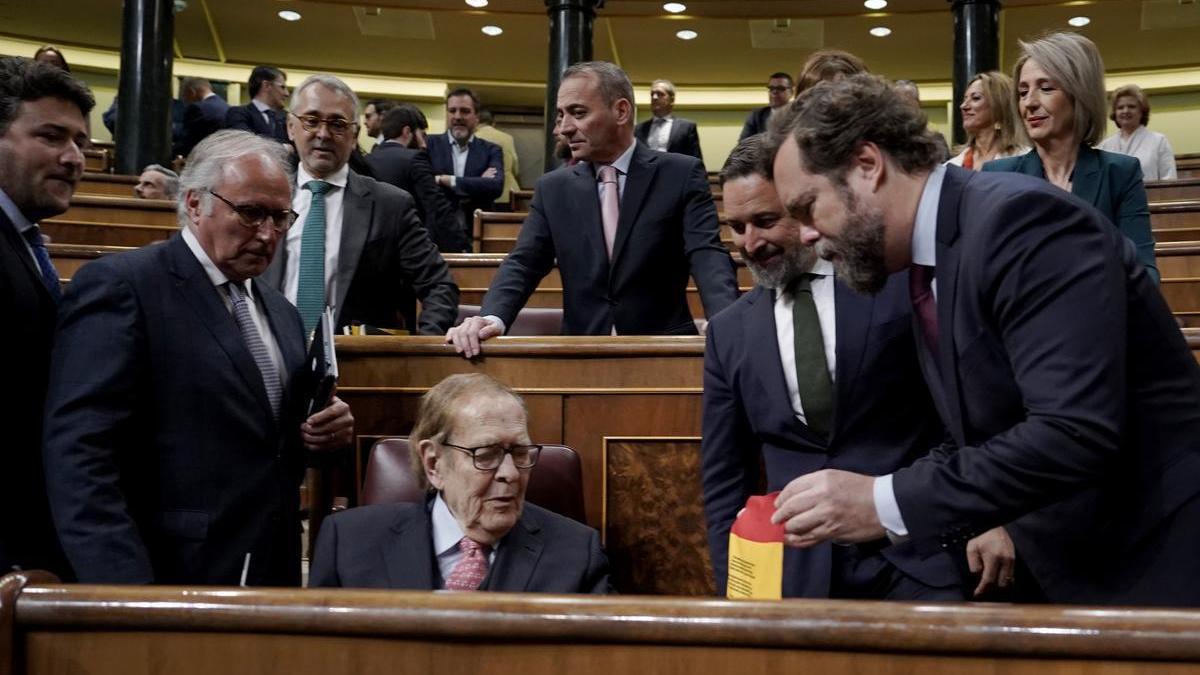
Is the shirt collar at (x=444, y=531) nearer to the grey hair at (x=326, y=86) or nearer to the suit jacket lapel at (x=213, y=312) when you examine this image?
the suit jacket lapel at (x=213, y=312)

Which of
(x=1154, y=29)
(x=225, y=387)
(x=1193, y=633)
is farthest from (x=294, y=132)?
(x=1154, y=29)

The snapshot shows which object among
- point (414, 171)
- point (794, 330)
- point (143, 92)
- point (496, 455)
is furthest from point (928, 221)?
point (143, 92)

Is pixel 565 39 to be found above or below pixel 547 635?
above

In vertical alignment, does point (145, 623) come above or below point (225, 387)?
below

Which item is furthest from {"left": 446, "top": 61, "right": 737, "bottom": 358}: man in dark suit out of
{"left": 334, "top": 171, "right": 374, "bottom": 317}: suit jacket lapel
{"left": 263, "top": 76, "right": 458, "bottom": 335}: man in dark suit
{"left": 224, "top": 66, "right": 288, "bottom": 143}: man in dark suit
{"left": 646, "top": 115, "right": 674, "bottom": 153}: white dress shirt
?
{"left": 646, "top": 115, "right": 674, "bottom": 153}: white dress shirt

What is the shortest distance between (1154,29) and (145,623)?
10471 mm

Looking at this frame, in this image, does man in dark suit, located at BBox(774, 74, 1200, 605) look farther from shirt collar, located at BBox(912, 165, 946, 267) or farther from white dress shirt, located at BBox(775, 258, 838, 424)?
white dress shirt, located at BBox(775, 258, 838, 424)

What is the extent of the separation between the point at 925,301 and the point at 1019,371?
0.23 meters

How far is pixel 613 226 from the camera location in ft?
9.73

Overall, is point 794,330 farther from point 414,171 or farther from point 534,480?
point 414,171

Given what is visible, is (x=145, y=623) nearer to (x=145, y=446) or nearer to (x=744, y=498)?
(x=145, y=446)

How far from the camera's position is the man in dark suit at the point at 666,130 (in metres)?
6.72

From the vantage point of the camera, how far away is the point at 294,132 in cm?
306

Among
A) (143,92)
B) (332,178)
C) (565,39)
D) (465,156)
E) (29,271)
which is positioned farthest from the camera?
(565,39)
